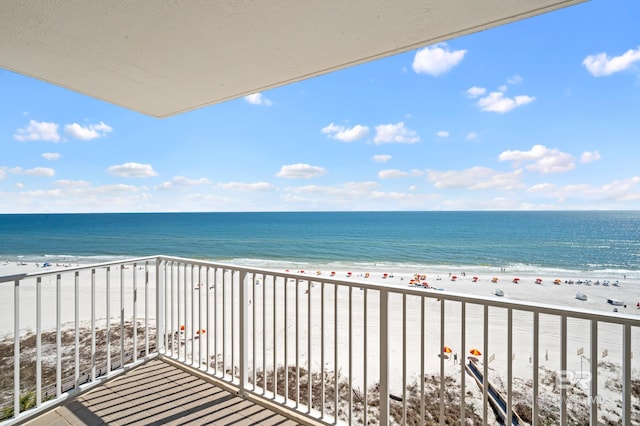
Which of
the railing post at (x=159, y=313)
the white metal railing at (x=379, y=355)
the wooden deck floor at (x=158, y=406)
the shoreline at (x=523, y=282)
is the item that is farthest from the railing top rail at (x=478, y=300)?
the shoreline at (x=523, y=282)

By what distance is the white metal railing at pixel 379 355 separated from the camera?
4.03 ft

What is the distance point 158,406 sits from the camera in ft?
6.08

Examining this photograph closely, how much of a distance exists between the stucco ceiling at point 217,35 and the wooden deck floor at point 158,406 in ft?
6.91

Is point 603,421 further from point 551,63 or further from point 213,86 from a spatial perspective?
point 551,63

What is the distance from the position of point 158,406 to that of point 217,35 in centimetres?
223

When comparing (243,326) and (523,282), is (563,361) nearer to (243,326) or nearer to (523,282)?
(243,326)

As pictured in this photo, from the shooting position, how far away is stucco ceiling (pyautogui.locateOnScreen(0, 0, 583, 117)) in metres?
1.21

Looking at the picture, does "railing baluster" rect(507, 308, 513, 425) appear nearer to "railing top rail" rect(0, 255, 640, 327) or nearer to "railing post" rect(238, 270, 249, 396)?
"railing top rail" rect(0, 255, 640, 327)

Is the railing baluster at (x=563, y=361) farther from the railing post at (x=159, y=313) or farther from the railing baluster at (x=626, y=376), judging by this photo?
the railing post at (x=159, y=313)

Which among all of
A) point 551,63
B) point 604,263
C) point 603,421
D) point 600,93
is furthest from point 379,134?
point 603,421

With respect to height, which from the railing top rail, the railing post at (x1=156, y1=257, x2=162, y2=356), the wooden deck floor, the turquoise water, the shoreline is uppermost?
the railing top rail

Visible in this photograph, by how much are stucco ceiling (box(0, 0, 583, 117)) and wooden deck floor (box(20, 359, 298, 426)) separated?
211cm

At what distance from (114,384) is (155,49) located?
89.7 inches

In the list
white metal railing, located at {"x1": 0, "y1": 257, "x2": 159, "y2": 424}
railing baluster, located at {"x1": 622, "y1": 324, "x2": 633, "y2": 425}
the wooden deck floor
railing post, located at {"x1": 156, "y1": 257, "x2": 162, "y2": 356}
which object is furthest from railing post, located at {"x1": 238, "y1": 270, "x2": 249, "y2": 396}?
railing baluster, located at {"x1": 622, "y1": 324, "x2": 633, "y2": 425}
